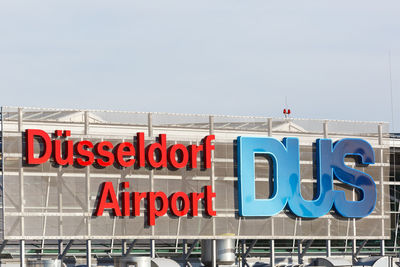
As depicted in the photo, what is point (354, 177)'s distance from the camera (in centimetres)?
7362

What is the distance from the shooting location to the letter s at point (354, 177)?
240 ft

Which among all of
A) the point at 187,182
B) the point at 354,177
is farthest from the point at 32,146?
the point at 354,177

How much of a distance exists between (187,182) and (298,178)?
782cm

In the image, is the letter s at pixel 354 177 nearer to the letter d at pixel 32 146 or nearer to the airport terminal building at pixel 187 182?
the airport terminal building at pixel 187 182

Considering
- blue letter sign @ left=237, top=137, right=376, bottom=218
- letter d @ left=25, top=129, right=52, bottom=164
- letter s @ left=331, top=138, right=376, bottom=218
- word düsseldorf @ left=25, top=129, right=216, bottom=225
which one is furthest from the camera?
letter s @ left=331, top=138, right=376, bottom=218

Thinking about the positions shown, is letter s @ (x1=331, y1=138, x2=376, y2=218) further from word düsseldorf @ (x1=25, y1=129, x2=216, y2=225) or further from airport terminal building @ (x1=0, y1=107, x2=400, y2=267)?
word düsseldorf @ (x1=25, y1=129, x2=216, y2=225)

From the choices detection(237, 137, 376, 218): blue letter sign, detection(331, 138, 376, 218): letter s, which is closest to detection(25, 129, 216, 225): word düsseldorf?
detection(237, 137, 376, 218): blue letter sign

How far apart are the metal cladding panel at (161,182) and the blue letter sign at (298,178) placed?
1.71 feet

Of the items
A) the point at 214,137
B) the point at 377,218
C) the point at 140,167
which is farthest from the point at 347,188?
the point at 140,167

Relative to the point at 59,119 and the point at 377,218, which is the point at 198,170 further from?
the point at 377,218

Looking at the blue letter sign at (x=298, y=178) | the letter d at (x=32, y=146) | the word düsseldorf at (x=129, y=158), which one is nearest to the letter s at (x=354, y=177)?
the blue letter sign at (x=298, y=178)

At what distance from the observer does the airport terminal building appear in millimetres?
63625

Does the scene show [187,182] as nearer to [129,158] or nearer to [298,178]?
[129,158]

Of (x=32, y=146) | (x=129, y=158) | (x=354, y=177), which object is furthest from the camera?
(x=354, y=177)
